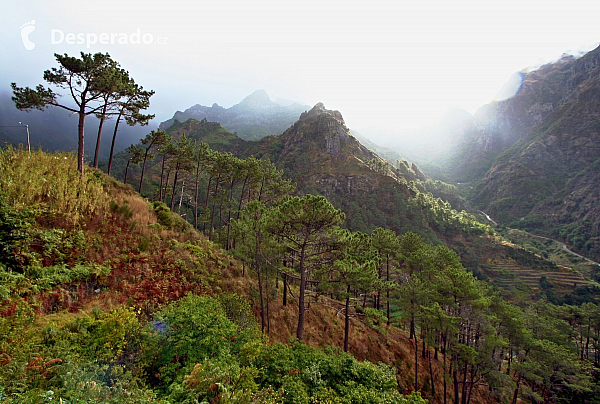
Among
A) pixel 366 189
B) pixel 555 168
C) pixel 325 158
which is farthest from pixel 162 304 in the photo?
pixel 555 168

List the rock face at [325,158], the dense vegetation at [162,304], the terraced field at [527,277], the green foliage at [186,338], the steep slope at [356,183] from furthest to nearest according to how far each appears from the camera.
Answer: the rock face at [325,158]
the steep slope at [356,183]
the terraced field at [527,277]
the green foliage at [186,338]
the dense vegetation at [162,304]

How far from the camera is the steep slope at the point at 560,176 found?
90.1m

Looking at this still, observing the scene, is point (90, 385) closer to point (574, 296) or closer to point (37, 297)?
point (37, 297)

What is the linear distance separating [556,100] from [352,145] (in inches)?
7286

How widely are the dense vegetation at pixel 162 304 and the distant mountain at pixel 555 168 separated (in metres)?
108

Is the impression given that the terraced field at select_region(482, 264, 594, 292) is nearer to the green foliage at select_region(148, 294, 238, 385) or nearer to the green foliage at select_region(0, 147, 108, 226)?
the green foliage at select_region(148, 294, 238, 385)

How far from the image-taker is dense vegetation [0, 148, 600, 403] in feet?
13.7

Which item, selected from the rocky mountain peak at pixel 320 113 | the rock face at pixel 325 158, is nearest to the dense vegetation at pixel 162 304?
the rock face at pixel 325 158

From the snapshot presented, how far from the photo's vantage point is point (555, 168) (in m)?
A: 120

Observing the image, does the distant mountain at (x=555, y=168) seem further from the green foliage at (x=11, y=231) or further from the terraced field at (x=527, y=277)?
the green foliage at (x=11, y=231)

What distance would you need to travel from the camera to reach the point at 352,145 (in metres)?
104

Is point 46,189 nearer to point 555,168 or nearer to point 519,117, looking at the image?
point 555,168

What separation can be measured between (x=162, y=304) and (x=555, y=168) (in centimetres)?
17914

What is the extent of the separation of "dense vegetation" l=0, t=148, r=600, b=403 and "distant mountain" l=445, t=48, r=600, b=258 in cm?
10799
